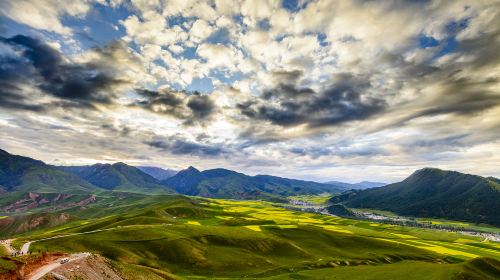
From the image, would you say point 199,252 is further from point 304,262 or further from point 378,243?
point 378,243

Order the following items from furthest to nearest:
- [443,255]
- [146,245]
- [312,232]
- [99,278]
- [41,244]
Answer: [312,232], [443,255], [146,245], [41,244], [99,278]

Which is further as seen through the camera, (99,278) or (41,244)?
(41,244)

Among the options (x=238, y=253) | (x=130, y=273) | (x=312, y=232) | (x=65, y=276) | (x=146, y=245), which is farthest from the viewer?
(x=312, y=232)

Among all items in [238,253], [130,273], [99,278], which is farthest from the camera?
[238,253]

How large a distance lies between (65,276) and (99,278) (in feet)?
27.5

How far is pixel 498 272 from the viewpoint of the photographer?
355 ft

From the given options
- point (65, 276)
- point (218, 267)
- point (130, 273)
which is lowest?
point (218, 267)

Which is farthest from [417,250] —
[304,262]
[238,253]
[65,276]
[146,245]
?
[65,276]

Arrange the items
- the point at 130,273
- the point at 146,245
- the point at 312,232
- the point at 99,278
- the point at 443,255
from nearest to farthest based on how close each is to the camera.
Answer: the point at 99,278
the point at 130,273
the point at 146,245
the point at 443,255
the point at 312,232

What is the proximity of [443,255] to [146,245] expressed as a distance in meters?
146

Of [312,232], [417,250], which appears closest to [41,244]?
[312,232]

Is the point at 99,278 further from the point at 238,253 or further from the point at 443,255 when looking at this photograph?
the point at 443,255

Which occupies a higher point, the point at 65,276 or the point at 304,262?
the point at 65,276

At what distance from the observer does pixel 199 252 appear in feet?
379
